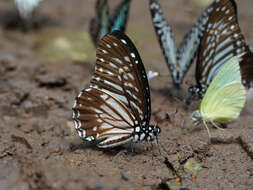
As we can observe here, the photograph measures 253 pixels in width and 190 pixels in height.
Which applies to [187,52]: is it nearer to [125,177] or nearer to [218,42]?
[218,42]

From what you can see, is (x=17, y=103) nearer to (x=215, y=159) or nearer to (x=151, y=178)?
(x=151, y=178)

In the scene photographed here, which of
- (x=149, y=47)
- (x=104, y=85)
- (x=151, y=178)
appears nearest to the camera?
(x=151, y=178)

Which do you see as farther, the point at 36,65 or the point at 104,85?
the point at 36,65

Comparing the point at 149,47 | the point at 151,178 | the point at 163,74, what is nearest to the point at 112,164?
the point at 151,178

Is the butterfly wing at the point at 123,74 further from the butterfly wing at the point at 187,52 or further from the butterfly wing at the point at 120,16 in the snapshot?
the butterfly wing at the point at 120,16

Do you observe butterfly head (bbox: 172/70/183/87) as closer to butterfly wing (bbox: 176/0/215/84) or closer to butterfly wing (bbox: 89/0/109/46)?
butterfly wing (bbox: 176/0/215/84)

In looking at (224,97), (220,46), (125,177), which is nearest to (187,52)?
(220,46)

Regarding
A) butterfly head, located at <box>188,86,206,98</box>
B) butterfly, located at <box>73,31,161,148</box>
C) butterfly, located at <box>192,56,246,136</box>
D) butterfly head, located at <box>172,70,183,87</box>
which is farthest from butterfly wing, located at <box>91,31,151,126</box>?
butterfly head, located at <box>172,70,183,87</box>
